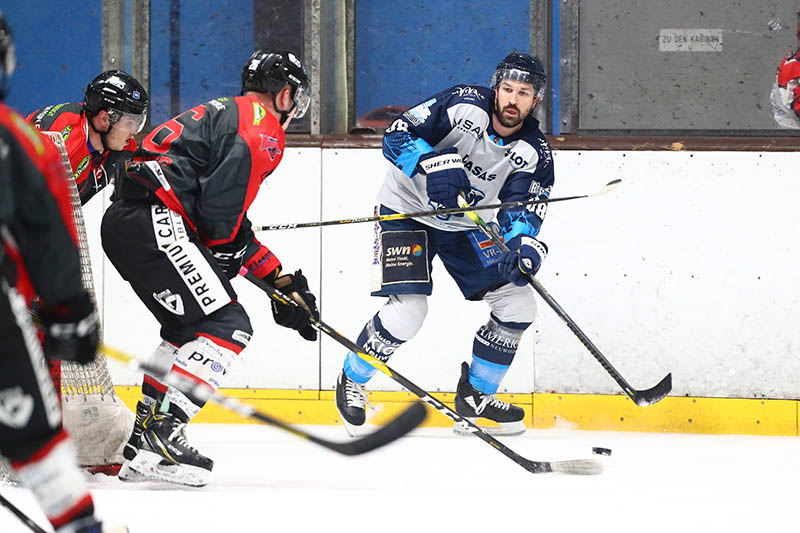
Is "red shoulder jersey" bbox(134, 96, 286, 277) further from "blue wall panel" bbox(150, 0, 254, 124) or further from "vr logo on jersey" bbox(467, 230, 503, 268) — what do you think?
"blue wall panel" bbox(150, 0, 254, 124)

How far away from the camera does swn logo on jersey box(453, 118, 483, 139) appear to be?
3.50m

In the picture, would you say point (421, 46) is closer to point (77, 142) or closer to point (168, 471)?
point (77, 142)

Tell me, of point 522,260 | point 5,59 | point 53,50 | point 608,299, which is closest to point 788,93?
point 608,299

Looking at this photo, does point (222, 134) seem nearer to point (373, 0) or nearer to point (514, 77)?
point (514, 77)

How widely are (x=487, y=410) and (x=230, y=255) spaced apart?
4.06ft

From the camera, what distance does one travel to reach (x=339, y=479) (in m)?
2.81

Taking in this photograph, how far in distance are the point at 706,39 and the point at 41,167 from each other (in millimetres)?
3629

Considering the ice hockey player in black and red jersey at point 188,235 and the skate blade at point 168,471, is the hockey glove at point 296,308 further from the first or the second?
the skate blade at point 168,471

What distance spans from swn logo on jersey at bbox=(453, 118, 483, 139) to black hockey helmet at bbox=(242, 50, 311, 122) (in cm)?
82

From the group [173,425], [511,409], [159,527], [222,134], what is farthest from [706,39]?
[159,527]

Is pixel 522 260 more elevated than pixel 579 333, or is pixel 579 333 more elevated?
pixel 522 260

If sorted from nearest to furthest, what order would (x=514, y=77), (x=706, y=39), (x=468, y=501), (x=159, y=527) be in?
(x=159, y=527) → (x=468, y=501) → (x=514, y=77) → (x=706, y=39)

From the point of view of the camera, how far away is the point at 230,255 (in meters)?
2.96

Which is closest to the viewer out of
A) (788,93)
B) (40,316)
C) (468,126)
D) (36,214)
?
(36,214)
